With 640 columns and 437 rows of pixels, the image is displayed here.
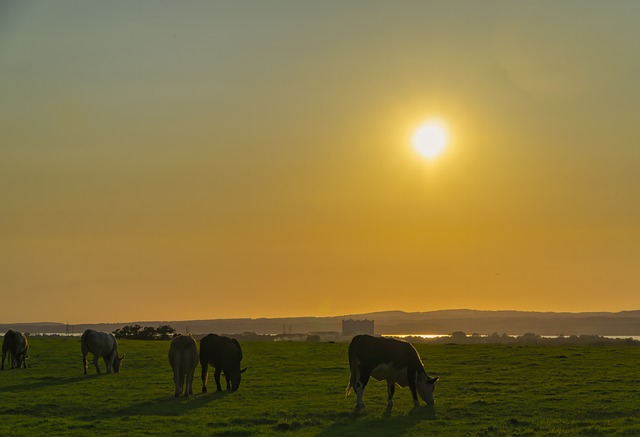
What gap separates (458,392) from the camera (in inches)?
1300

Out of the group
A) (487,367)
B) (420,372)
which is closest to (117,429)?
(420,372)

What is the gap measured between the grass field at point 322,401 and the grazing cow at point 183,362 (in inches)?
24.7

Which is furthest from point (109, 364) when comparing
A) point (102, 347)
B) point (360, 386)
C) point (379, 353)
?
point (379, 353)

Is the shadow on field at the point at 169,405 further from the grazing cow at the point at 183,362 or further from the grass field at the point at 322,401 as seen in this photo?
the grazing cow at the point at 183,362

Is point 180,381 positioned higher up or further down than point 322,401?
higher up

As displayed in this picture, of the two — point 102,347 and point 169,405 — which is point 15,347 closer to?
point 102,347

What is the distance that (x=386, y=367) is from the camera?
29.2 metres

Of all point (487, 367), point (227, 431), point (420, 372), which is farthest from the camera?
point (487, 367)

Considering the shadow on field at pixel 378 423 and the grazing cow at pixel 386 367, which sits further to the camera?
the grazing cow at pixel 386 367

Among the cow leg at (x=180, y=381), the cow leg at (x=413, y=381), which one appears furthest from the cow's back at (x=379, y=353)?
the cow leg at (x=180, y=381)

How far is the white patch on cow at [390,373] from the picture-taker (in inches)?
1150

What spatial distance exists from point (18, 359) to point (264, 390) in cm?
1809

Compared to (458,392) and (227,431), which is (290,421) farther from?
(458,392)

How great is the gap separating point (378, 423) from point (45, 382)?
1849cm
